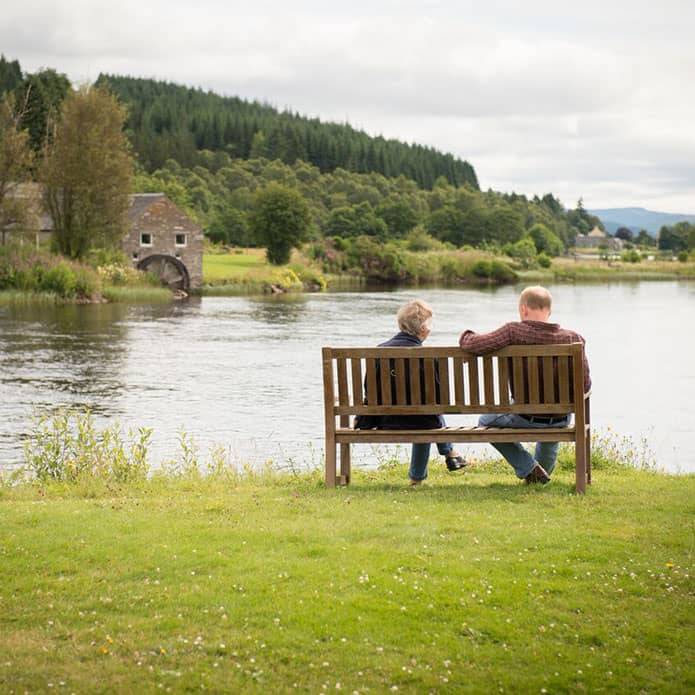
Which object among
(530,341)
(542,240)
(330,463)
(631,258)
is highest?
(542,240)

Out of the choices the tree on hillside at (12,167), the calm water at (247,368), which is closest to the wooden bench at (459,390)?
the calm water at (247,368)

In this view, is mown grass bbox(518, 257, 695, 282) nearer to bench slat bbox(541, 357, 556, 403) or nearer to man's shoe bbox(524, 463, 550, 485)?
man's shoe bbox(524, 463, 550, 485)

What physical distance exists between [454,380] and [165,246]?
6400cm

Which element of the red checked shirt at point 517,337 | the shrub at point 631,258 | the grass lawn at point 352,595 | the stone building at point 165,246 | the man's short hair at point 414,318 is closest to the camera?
the grass lawn at point 352,595

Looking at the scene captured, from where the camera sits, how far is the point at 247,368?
1118 inches

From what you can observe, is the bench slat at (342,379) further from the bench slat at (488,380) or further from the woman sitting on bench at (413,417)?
the bench slat at (488,380)

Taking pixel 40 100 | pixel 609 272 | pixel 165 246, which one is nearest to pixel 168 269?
pixel 165 246

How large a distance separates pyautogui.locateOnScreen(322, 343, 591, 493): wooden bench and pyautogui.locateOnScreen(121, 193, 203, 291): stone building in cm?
6268

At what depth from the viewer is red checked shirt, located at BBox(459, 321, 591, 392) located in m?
8.60

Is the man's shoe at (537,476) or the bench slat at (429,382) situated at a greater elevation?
the bench slat at (429,382)

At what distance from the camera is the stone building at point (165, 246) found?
2768 inches

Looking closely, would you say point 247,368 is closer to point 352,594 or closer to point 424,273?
point 352,594

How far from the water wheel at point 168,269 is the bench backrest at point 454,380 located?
62521 millimetres

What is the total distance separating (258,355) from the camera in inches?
1236
